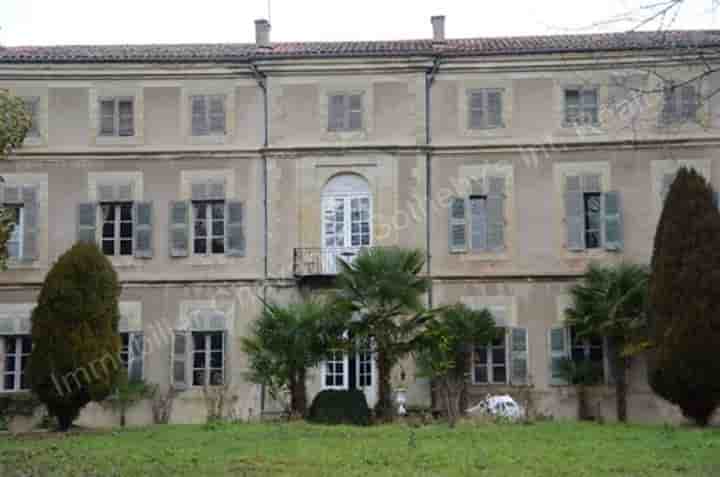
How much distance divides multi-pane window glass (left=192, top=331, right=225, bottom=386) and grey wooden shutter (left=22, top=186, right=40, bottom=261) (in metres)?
4.36

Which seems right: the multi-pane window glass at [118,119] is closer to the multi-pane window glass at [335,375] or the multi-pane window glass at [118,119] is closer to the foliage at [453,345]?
the multi-pane window glass at [335,375]

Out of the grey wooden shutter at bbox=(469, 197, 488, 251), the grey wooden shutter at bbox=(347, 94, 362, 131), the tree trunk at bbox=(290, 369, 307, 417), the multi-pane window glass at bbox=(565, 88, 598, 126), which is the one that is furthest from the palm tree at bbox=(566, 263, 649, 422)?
the tree trunk at bbox=(290, 369, 307, 417)

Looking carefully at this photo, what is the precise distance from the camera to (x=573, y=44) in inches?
1097

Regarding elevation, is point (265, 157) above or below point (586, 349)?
above

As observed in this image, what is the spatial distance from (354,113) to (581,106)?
5.38 metres

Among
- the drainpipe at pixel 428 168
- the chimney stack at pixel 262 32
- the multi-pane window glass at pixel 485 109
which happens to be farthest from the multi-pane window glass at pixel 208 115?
the multi-pane window glass at pixel 485 109

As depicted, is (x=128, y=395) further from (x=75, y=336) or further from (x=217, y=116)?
(x=217, y=116)

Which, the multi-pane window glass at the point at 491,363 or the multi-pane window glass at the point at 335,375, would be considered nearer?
the multi-pane window glass at the point at 491,363

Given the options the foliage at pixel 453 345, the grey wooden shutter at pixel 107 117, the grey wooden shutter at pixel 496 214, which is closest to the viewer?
the foliage at pixel 453 345

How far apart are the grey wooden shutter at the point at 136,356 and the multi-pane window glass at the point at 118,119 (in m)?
4.92

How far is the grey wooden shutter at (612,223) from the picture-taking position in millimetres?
27297

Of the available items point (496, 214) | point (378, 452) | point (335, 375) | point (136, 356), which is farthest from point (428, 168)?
point (378, 452)

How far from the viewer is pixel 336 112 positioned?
27906 millimetres

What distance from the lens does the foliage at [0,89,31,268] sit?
21766 mm
